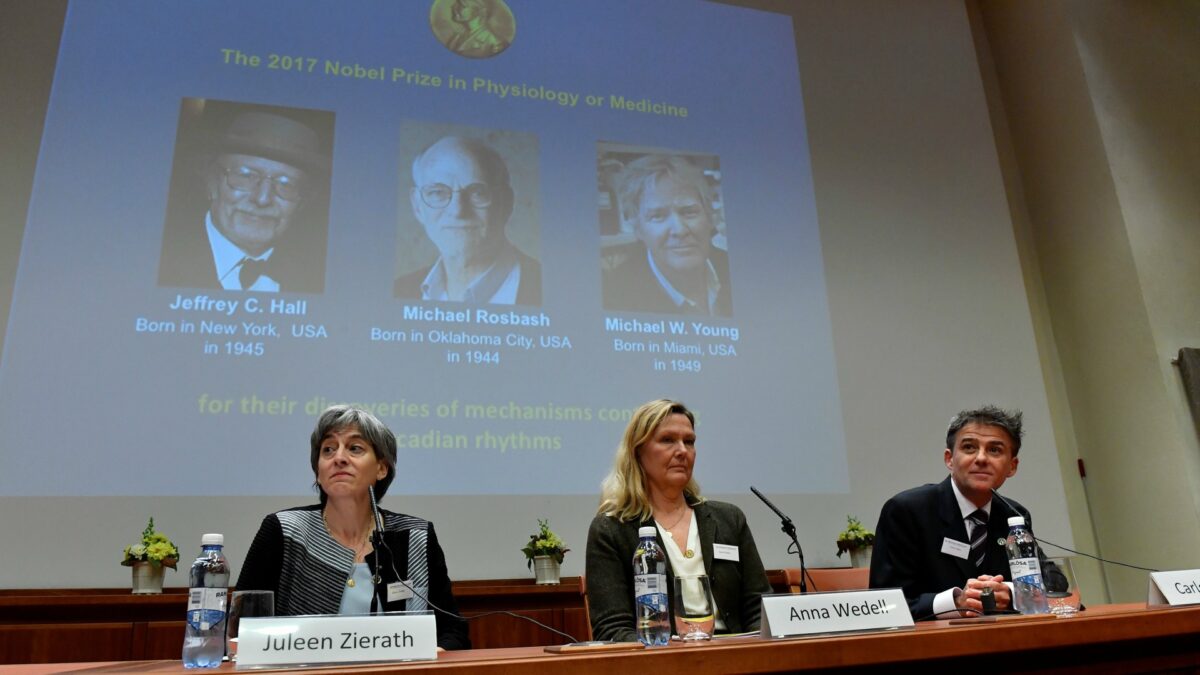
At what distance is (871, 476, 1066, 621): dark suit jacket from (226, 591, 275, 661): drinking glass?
60.7 inches

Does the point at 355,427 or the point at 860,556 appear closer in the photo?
the point at 355,427

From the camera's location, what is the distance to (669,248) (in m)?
4.10

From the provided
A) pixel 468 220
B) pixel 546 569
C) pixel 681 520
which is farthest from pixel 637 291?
pixel 681 520

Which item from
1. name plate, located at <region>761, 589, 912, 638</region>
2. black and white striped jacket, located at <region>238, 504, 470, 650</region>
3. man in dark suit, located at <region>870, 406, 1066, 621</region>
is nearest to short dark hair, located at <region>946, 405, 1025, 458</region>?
man in dark suit, located at <region>870, 406, 1066, 621</region>

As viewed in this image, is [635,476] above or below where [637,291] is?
below

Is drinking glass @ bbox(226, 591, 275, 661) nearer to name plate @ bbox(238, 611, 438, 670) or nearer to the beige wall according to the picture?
name plate @ bbox(238, 611, 438, 670)

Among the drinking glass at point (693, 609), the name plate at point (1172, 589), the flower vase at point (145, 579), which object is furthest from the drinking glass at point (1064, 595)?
the flower vase at point (145, 579)

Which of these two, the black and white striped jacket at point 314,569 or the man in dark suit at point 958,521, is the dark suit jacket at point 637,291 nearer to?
the man in dark suit at point 958,521

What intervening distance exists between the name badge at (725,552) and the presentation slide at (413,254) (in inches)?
57.3

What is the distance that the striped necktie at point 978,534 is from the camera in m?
2.20

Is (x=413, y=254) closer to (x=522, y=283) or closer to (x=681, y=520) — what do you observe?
(x=522, y=283)

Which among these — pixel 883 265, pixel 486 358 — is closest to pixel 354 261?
pixel 486 358

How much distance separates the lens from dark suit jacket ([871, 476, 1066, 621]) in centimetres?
218

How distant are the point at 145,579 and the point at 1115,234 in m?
4.81
